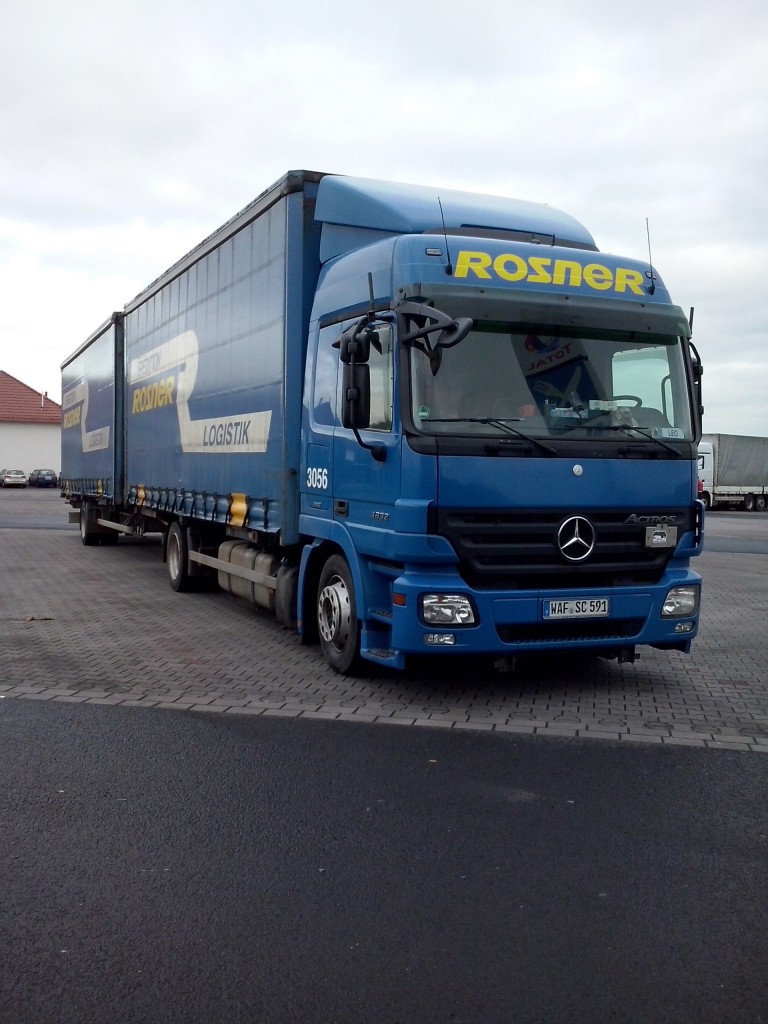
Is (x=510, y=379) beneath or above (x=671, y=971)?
above

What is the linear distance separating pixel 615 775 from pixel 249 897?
248cm

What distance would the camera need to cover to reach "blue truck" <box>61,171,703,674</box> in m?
7.09

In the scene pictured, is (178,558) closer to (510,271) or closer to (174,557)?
(174,557)

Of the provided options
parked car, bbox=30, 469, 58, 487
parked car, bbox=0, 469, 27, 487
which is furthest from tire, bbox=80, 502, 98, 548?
parked car, bbox=30, 469, 58, 487

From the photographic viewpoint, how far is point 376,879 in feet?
14.0

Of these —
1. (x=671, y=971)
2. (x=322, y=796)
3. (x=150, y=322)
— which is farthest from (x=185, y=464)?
(x=671, y=971)

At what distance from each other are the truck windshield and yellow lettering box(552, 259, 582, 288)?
1.23 ft

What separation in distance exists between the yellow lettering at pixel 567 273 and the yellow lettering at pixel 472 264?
534 millimetres

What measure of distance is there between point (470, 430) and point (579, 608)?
1.49 metres

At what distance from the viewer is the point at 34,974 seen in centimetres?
341

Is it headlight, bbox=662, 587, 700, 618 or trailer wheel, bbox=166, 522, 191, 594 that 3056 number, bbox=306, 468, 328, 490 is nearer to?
headlight, bbox=662, 587, 700, 618

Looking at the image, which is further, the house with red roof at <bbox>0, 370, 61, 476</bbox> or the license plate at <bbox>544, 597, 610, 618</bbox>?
the house with red roof at <bbox>0, 370, 61, 476</bbox>

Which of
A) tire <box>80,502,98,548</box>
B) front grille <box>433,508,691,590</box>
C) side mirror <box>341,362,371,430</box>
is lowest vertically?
tire <box>80,502,98,548</box>

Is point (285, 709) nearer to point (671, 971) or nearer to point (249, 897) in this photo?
point (249, 897)
